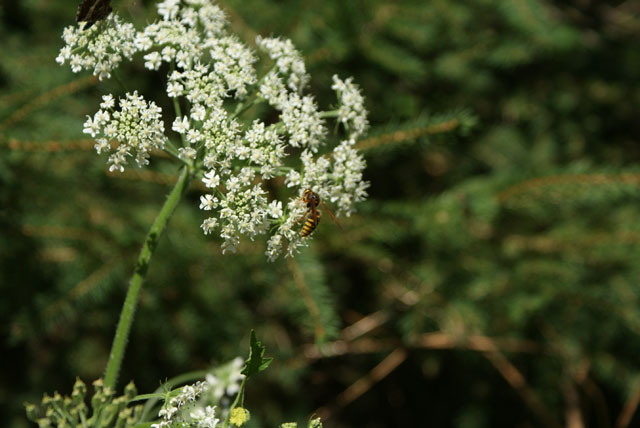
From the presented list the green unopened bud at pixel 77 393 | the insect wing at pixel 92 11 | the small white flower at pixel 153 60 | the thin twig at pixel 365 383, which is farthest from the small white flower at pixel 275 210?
the thin twig at pixel 365 383

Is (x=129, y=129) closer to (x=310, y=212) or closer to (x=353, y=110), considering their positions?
(x=310, y=212)

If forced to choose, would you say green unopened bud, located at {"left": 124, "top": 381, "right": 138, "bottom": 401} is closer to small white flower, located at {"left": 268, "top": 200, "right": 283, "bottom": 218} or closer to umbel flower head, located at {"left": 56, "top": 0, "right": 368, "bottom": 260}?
umbel flower head, located at {"left": 56, "top": 0, "right": 368, "bottom": 260}

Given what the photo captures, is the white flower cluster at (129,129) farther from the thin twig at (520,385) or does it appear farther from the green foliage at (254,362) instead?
the thin twig at (520,385)

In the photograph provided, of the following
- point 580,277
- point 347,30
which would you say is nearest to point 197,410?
point 347,30

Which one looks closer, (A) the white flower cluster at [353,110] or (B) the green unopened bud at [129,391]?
(B) the green unopened bud at [129,391]

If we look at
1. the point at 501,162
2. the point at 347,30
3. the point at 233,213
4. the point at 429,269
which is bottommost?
the point at 233,213

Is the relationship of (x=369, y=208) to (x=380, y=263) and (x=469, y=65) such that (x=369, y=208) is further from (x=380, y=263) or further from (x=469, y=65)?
(x=469, y=65)

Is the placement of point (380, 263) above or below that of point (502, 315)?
above
